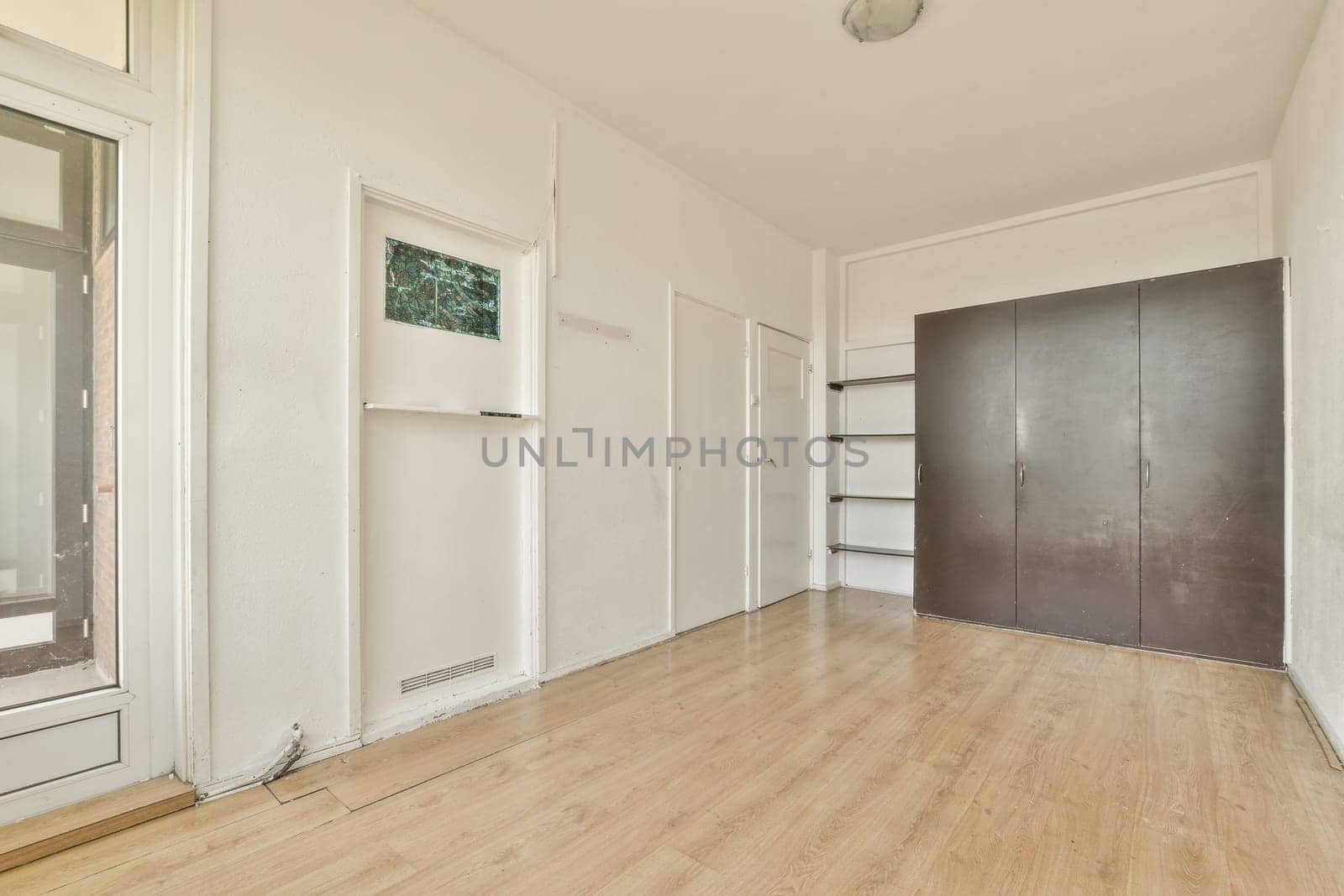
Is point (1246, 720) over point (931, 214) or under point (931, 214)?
under

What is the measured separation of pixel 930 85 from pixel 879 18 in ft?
2.08

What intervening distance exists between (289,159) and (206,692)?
1841 mm

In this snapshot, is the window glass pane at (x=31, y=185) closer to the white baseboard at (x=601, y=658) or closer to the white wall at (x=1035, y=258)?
the white baseboard at (x=601, y=658)

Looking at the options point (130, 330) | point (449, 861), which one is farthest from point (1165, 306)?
point (130, 330)

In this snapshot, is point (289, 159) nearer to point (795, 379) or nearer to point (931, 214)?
point (795, 379)

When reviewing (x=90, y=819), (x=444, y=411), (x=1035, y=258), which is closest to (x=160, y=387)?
(x=444, y=411)

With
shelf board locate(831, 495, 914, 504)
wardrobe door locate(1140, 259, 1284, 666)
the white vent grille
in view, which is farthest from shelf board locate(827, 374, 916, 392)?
the white vent grille

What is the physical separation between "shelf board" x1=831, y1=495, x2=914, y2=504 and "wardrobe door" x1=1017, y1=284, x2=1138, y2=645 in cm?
109

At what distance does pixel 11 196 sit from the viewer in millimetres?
1766

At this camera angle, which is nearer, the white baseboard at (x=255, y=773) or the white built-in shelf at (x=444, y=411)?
the white baseboard at (x=255, y=773)

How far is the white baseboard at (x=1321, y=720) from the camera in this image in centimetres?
230

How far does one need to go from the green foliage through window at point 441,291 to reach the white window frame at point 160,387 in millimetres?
671

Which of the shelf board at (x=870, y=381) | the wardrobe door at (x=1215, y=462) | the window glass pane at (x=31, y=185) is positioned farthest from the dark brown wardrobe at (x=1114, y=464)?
the window glass pane at (x=31, y=185)

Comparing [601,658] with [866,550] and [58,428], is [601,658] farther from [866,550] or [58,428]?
[866,550]
